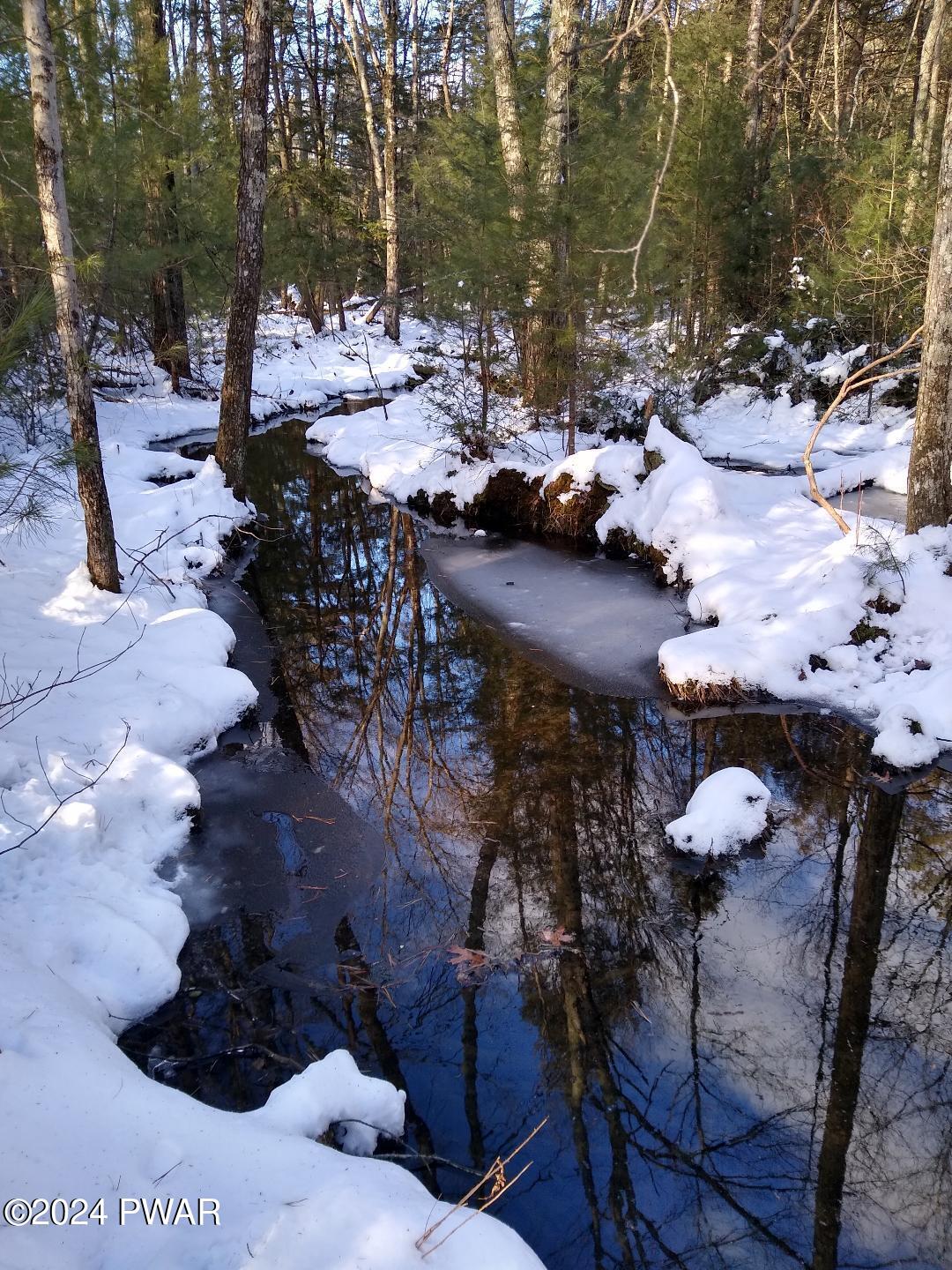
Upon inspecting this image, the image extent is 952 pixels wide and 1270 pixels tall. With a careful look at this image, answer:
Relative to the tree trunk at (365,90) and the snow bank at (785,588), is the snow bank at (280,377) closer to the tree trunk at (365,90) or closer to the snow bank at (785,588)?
the tree trunk at (365,90)

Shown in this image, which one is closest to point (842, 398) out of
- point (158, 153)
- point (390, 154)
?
point (158, 153)

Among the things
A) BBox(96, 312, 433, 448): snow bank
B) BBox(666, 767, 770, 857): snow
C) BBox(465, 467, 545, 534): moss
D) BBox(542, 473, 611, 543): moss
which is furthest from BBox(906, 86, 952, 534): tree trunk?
BBox(96, 312, 433, 448): snow bank

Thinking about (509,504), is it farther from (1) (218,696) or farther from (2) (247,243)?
(1) (218,696)

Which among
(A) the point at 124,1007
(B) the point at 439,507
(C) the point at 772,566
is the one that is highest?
(C) the point at 772,566

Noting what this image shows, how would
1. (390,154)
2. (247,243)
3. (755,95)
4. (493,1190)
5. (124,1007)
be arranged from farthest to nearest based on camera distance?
(390,154), (755,95), (247,243), (124,1007), (493,1190)

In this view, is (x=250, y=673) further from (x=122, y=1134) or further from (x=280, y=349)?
(x=280, y=349)

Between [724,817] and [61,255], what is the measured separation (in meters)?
5.74

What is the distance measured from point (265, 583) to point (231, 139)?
12.5 metres

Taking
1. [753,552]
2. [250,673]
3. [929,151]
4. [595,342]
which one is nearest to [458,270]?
[595,342]

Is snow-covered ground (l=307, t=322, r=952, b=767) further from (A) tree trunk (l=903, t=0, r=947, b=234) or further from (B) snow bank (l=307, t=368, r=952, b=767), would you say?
(A) tree trunk (l=903, t=0, r=947, b=234)

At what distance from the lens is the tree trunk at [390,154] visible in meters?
21.0

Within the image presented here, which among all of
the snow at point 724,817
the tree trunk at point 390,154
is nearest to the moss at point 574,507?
the snow at point 724,817

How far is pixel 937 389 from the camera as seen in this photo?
6.60m

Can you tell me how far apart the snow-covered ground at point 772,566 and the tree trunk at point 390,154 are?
A: 1170 centimetres
